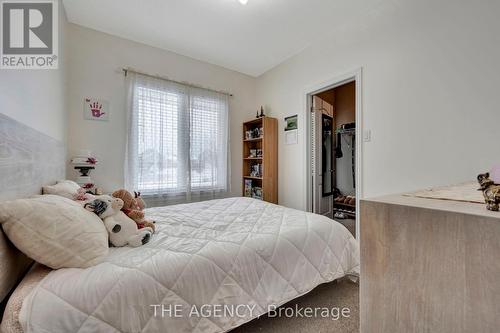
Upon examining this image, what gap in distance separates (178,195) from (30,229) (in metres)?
2.28

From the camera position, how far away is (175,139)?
3.03m

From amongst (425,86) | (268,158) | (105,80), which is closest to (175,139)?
(105,80)

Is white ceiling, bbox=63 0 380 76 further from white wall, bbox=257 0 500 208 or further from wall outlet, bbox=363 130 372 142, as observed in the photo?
wall outlet, bbox=363 130 372 142

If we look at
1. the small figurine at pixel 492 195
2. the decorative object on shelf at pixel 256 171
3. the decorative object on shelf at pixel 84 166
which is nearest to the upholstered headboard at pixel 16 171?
the decorative object on shelf at pixel 84 166

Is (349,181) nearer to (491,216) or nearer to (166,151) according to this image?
(166,151)

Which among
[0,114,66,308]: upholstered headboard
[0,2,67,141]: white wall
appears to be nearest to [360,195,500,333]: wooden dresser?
[0,114,66,308]: upholstered headboard

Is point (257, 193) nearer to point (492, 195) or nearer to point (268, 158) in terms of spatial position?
point (268, 158)

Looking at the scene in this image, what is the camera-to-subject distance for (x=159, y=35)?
2650 mm

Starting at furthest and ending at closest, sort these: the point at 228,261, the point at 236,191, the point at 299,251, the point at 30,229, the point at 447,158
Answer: the point at 236,191 → the point at 447,158 → the point at 299,251 → the point at 228,261 → the point at 30,229

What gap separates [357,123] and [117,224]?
2457 mm

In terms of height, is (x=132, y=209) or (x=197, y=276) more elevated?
(x=132, y=209)

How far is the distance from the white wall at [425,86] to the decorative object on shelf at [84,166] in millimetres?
3031

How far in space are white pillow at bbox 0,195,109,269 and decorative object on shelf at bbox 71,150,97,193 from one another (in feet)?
5.14

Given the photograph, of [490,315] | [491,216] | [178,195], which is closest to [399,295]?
[490,315]
